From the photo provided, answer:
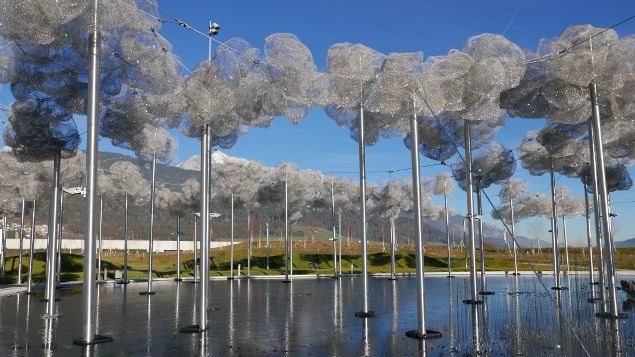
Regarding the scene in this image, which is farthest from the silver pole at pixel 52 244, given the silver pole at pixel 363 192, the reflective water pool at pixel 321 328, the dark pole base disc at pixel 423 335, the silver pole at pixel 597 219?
the silver pole at pixel 597 219

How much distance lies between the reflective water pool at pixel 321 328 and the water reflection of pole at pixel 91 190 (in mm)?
617

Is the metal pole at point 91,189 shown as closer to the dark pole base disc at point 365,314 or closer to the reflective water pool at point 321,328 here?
the reflective water pool at point 321,328

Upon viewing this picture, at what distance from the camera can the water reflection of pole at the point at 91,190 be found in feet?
42.4

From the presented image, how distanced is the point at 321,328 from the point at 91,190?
7407 millimetres

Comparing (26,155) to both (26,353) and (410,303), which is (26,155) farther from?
(410,303)

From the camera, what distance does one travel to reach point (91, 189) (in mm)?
13242

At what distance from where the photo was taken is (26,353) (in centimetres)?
1202

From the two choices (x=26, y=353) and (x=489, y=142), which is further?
(x=489, y=142)

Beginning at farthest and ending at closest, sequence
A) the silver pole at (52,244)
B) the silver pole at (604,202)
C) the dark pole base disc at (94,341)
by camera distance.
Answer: the silver pole at (52,244), the silver pole at (604,202), the dark pole base disc at (94,341)

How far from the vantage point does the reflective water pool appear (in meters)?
12.1

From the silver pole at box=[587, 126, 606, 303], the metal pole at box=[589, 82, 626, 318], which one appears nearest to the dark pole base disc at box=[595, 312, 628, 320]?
the metal pole at box=[589, 82, 626, 318]

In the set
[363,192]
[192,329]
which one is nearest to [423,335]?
[363,192]

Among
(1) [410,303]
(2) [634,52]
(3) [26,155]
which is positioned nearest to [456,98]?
(2) [634,52]

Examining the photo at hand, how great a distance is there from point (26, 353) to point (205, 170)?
660cm
